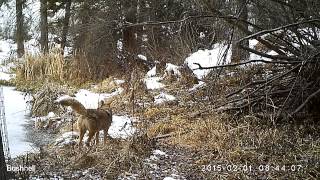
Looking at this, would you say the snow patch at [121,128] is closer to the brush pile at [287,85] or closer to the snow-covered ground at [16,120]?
the snow-covered ground at [16,120]

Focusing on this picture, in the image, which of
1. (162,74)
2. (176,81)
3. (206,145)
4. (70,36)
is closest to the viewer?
(206,145)

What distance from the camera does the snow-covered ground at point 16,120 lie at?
646 cm

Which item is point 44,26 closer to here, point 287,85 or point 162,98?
point 162,98

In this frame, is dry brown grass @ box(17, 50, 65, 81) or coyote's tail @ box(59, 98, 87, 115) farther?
dry brown grass @ box(17, 50, 65, 81)

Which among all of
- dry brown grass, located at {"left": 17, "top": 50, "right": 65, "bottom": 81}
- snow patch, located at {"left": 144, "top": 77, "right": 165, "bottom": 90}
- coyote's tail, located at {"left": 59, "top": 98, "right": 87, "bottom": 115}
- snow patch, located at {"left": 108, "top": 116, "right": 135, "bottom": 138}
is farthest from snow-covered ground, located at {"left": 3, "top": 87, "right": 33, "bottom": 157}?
snow patch, located at {"left": 144, "top": 77, "right": 165, "bottom": 90}

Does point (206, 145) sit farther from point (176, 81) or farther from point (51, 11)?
point (51, 11)

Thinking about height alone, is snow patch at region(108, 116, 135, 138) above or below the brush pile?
below

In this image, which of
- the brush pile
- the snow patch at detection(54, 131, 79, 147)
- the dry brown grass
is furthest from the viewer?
the dry brown grass

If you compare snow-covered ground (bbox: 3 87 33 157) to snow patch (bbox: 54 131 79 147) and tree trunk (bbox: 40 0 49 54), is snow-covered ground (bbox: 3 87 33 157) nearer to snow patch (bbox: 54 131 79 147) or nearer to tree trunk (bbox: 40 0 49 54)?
snow patch (bbox: 54 131 79 147)

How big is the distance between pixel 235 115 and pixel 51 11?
856 centimetres

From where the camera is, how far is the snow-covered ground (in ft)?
21.2

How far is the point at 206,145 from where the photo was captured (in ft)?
19.5

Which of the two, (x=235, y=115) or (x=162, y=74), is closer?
(x=235, y=115)

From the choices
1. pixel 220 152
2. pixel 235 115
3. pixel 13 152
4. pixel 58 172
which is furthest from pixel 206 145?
pixel 13 152
